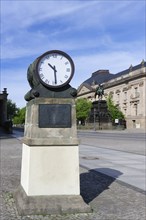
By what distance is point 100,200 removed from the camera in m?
7.77

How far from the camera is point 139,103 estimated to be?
101 m

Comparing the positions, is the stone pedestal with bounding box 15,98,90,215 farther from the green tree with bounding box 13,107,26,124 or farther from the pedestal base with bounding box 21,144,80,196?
the green tree with bounding box 13,107,26,124

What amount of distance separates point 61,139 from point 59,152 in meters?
0.24

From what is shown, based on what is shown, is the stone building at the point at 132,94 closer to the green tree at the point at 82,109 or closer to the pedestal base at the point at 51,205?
the green tree at the point at 82,109

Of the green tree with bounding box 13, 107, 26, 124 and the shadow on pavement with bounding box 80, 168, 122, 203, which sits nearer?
the shadow on pavement with bounding box 80, 168, 122, 203

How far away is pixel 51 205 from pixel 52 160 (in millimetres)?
799

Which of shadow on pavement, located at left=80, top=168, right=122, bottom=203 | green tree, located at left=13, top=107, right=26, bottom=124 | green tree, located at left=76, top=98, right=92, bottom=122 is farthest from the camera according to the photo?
green tree, located at left=13, top=107, right=26, bottom=124

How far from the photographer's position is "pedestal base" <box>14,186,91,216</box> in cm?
632

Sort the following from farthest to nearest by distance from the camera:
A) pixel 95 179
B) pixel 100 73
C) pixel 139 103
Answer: pixel 100 73
pixel 139 103
pixel 95 179

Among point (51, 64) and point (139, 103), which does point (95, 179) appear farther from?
point (139, 103)

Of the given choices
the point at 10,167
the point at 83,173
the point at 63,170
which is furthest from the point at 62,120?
the point at 10,167

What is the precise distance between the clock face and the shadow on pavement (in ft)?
8.75

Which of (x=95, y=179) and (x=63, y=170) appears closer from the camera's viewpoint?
(x=63, y=170)

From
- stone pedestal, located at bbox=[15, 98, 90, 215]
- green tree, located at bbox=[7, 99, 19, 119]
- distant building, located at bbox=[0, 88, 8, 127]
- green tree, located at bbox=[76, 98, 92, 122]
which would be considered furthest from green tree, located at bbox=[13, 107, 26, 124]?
stone pedestal, located at bbox=[15, 98, 90, 215]
